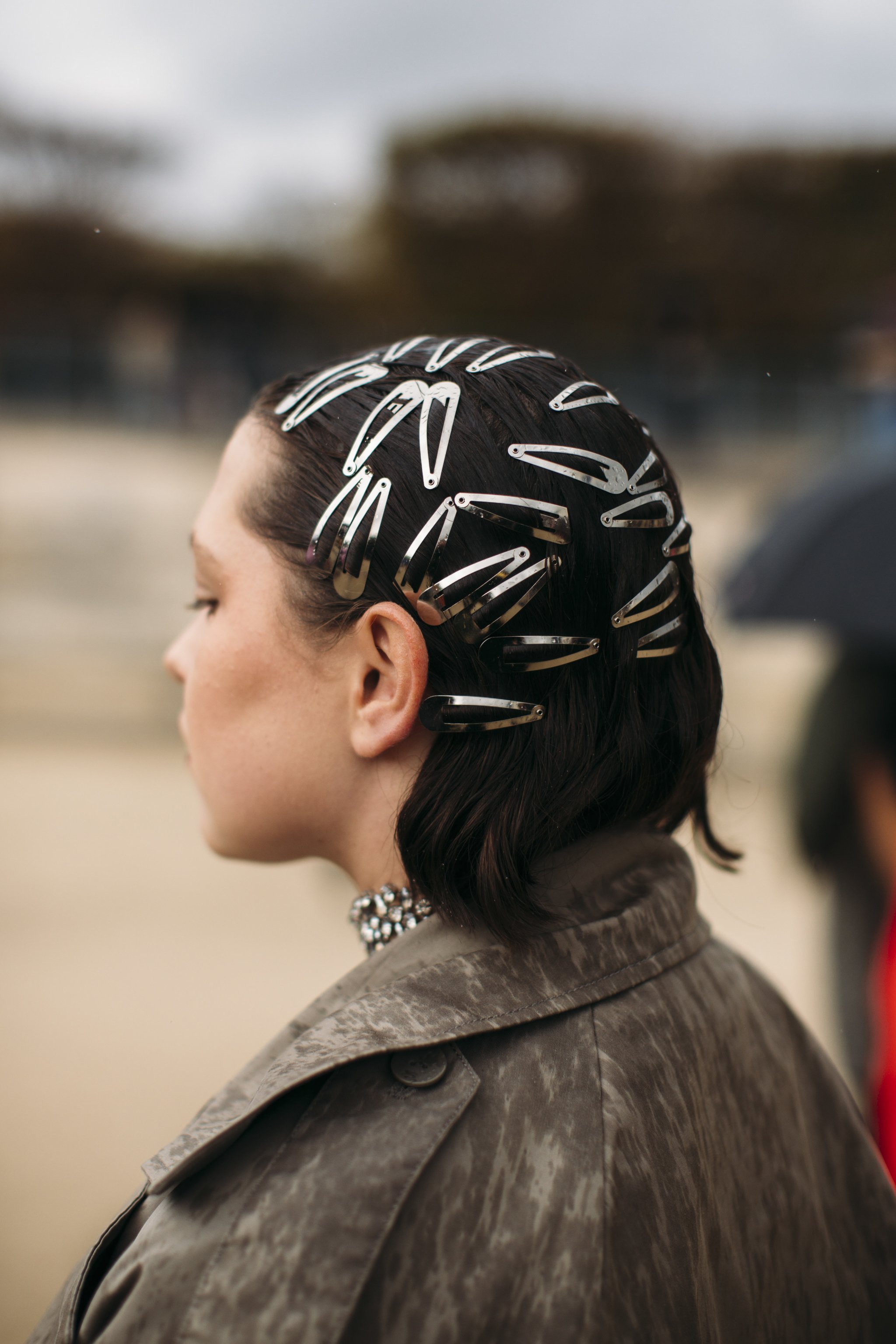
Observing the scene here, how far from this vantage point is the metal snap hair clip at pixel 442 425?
108 cm

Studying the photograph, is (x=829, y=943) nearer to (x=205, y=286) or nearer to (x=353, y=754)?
(x=353, y=754)

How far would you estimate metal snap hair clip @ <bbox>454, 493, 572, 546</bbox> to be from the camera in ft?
3.48

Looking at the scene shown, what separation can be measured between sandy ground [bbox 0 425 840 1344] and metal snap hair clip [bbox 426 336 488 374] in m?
0.53

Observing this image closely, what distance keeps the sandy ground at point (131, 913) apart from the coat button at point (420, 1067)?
0.43m

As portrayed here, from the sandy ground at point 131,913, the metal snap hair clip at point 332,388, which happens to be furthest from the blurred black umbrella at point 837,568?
the metal snap hair clip at point 332,388

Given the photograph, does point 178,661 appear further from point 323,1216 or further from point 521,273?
point 521,273

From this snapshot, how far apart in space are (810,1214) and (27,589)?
1064 centimetres

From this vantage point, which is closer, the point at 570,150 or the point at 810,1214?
the point at 810,1214

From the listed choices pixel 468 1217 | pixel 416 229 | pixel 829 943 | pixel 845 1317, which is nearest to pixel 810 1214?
pixel 845 1317

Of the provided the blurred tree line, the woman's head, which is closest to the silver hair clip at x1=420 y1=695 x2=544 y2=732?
the woman's head

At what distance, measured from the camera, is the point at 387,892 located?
3.93ft

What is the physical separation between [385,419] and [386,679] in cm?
26

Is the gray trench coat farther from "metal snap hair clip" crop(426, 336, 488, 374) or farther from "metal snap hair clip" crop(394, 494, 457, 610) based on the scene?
"metal snap hair clip" crop(426, 336, 488, 374)

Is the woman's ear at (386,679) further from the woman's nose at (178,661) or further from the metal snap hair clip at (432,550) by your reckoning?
the woman's nose at (178,661)
